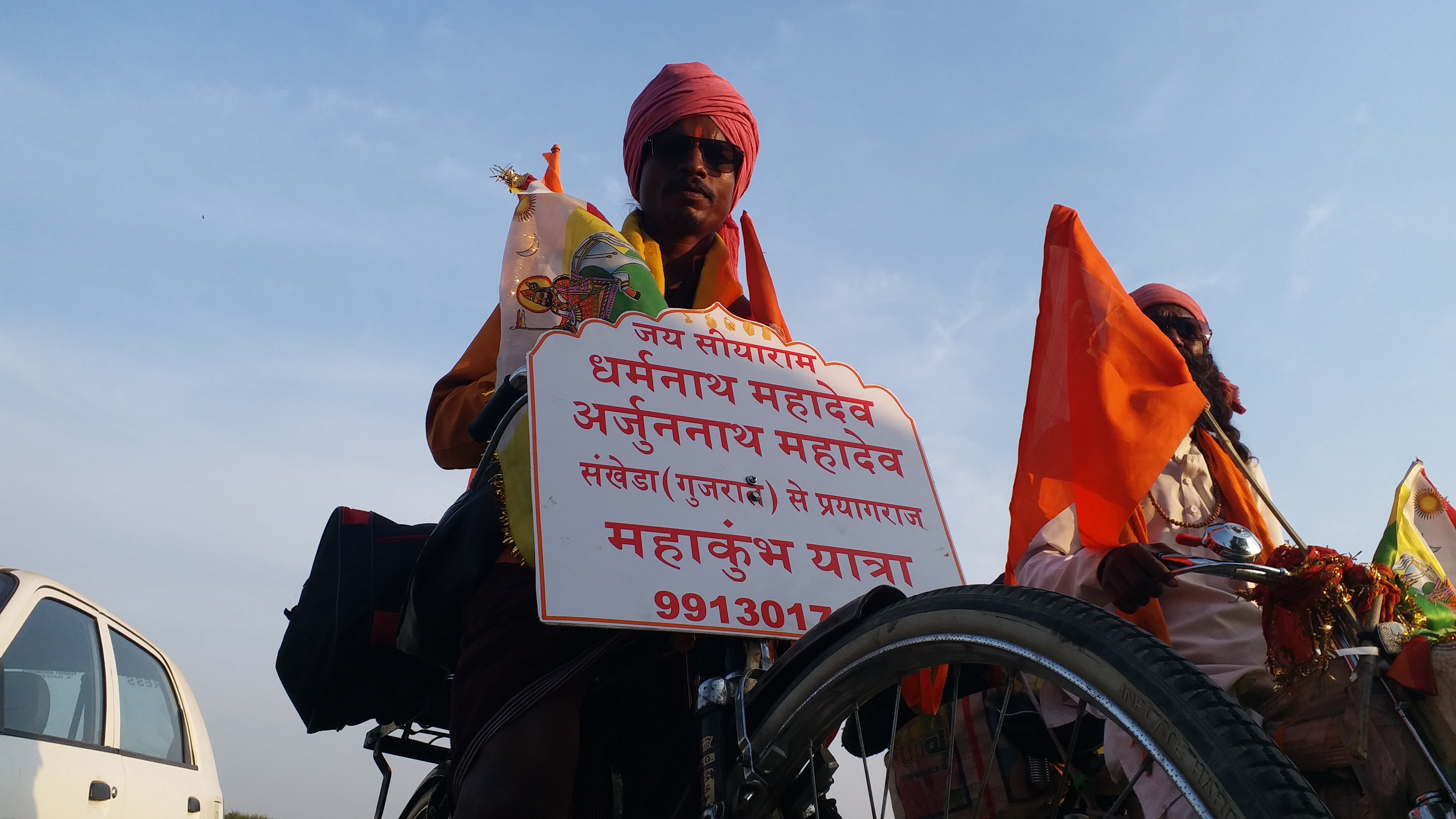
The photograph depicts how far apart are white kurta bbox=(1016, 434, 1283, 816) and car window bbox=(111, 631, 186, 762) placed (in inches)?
133

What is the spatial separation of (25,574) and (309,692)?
88.8 inches

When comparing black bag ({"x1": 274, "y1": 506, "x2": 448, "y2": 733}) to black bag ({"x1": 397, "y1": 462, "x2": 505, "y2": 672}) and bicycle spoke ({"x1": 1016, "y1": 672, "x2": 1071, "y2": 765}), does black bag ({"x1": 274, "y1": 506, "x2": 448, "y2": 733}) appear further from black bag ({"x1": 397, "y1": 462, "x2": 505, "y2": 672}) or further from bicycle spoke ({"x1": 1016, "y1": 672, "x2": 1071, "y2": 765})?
bicycle spoke ({"x1": 1016, "y1": 672, "x2": 1071, "y2": 765})

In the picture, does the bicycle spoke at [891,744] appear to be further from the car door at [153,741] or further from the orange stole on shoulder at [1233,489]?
the car door at [153,741]

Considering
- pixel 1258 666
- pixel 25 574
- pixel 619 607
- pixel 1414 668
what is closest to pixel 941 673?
pixel 619 607

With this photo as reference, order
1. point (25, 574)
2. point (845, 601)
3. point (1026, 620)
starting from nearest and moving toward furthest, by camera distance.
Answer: point (1026, 620), point (845, 601), point (25, 574)

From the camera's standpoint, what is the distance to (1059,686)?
1.39m

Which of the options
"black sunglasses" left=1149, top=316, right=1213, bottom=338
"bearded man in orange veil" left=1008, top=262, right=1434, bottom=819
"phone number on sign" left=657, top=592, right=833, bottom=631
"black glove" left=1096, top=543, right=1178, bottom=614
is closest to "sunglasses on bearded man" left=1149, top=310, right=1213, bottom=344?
"black sunglasses" left=1149, top=316, right=1213, bottom=338

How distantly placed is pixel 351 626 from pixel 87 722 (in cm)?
231

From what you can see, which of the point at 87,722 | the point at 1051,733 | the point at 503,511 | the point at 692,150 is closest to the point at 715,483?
the point at 503,511

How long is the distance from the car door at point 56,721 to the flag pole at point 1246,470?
339cm

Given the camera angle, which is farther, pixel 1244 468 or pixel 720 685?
pixel 1244 468

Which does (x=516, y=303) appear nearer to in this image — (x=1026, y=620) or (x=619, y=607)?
(x=619, y=607)

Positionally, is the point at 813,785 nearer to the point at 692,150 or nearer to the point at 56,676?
the point at 692,150

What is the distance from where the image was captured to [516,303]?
2.27 m
